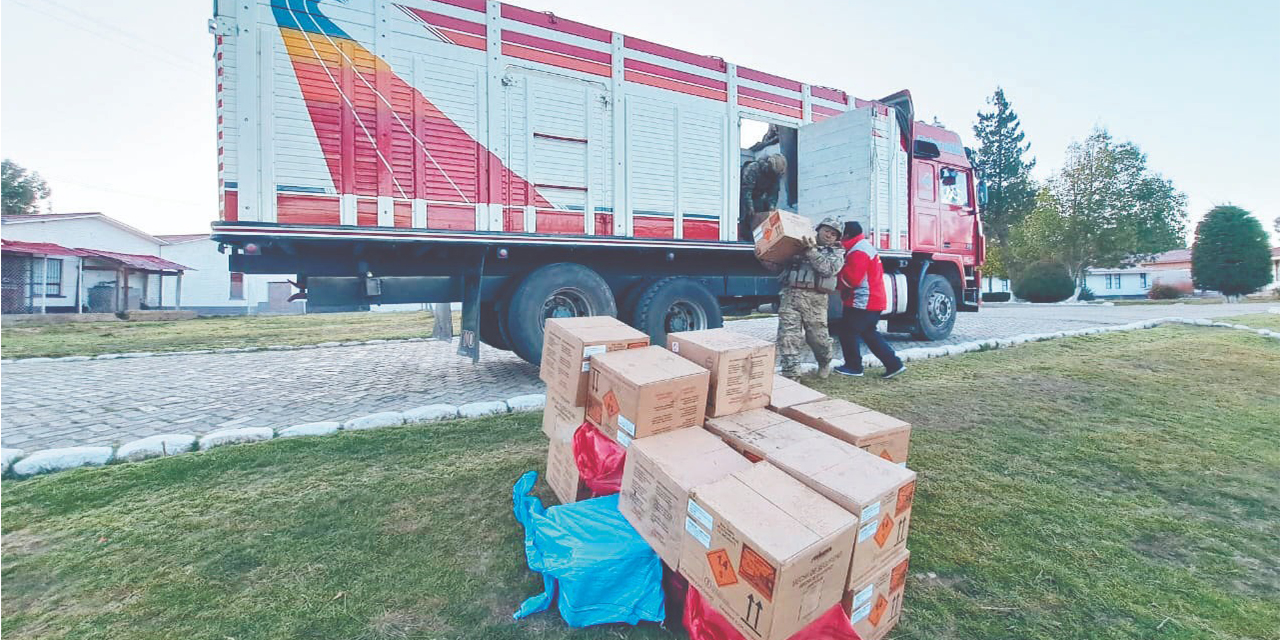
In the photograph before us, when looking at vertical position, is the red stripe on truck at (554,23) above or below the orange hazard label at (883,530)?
above

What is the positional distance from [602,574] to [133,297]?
95.2 feet

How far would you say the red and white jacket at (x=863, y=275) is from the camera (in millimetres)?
5887

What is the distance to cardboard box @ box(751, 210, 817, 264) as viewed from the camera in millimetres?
5250

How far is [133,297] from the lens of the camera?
2202 centimetres

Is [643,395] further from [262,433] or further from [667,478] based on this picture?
[262,433]

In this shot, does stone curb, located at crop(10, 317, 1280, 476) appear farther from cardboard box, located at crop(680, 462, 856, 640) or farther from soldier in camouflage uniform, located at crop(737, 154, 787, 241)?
soldier in camouflage uniform, located at crop(737, 154, 787, 241)

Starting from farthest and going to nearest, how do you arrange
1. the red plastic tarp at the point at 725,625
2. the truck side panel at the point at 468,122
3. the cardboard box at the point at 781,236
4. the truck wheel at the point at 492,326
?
the truck wheel at the point at 492,326, the cardboard box at the point at 781,236, the truck side panel at the point at 468,122, the red plastic tarp at the point at 725,625

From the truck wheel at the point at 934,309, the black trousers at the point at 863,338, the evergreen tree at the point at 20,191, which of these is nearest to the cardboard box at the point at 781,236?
the black trousers at the point at 863,338

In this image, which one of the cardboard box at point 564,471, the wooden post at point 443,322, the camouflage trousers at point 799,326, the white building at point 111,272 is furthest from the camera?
the white building at point 111,272

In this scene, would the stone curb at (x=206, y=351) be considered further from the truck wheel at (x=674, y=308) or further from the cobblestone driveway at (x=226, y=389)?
the truck wheel at (x=674, y=308)

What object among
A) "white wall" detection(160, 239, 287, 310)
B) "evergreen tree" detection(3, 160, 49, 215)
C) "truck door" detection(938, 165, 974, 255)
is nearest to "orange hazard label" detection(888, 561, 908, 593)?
"truck door" detection(938, 165, 974, 255)

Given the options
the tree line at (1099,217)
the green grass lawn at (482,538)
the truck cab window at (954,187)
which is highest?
the tree line at (1099,217)

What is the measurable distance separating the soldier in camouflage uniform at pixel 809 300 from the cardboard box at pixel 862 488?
148 inches

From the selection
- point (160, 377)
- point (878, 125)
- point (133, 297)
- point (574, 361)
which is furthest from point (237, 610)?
point (133, 297)
